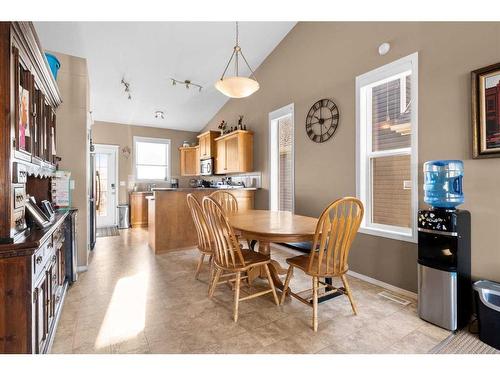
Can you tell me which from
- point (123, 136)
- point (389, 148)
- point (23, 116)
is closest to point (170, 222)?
point (23, 116)

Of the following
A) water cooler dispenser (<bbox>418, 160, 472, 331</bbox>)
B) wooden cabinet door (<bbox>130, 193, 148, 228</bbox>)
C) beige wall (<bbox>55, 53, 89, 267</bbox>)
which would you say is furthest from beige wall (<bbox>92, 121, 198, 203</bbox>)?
water cooler dispenser (<bbox>418, 160, 472, 331</bbox>)

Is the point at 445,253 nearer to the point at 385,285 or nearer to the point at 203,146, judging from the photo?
the point at 385,285

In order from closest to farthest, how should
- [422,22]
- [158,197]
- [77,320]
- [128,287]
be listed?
[77,320], [422,22], [128,287], [158,197]

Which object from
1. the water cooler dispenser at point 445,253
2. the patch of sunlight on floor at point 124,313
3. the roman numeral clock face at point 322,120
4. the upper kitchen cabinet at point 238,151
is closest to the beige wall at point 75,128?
the patch of sunlight on floor at point 124,313

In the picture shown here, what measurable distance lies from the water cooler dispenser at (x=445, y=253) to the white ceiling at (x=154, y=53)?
324 centimetres

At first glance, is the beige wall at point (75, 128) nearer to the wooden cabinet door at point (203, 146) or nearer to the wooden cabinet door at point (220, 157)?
the wooden cabinet door at point (220, 157)

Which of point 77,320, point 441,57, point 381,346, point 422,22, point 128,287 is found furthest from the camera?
point 128,287

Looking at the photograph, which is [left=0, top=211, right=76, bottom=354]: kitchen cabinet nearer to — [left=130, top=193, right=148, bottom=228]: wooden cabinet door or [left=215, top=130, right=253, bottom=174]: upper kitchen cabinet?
[left=215, top=130, right=253, bottom=174]: upper kitchen cabinet

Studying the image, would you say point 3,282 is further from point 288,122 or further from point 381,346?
point 288,122

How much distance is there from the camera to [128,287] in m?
2.61

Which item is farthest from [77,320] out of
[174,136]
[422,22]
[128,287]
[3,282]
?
[174,136]

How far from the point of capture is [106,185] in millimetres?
6227
